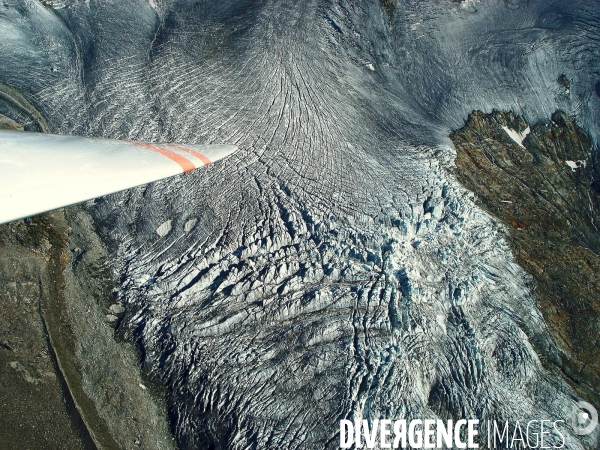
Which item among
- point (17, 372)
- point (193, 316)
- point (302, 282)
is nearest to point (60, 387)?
point (17, 372)

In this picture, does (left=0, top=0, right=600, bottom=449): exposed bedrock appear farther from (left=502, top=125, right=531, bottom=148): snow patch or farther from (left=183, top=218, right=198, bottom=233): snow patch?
(left=502, top=125, right=531, bottom=148): snow patch

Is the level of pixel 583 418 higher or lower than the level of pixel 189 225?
lower

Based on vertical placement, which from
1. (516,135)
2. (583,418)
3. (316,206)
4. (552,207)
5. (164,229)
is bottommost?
(583,418)

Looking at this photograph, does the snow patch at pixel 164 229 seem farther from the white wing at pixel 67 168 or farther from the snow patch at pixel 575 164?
the snow patch at pixel 575 164

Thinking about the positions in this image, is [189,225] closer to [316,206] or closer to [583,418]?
[316,206]

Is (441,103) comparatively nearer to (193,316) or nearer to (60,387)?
(193,316)

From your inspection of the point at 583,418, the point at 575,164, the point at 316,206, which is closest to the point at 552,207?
the point at 575,164
